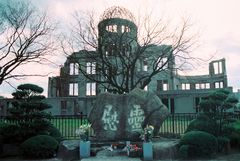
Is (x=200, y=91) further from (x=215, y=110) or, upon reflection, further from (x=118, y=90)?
(x=215, y=110)

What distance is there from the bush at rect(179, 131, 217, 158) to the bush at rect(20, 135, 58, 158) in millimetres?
5507

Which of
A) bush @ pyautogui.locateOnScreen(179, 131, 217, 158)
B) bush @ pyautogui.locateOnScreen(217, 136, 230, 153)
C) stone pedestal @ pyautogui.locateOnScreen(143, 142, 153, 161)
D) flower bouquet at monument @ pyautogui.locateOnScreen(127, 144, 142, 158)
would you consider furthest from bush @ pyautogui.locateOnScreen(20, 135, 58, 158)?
bush @ pyautogui.locateOnScreen(217, 136, 230, 153)

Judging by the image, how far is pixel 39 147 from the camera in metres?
12.1

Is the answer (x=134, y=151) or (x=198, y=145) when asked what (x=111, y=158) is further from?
(x=198, y=145)

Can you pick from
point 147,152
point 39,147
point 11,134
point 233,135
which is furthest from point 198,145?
point 11,134

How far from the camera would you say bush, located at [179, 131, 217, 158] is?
11445 mm

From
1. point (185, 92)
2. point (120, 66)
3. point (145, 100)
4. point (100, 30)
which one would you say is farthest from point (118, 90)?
point (185, 92)

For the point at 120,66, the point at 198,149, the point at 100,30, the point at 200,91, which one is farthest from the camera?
the point at 200,91

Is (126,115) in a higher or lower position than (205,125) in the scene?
higher

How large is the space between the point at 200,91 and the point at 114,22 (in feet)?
71.5

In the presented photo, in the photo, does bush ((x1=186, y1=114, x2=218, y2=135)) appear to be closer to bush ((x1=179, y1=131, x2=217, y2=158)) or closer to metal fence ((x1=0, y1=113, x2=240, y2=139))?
bush ((x1=179, y1=131, x2=217, y2=158))

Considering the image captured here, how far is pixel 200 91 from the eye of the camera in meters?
38.8

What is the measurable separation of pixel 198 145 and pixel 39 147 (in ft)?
21.6

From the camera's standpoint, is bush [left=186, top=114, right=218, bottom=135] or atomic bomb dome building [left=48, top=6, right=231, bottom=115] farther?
atomic bomb dome building [left=48, top=6, right=231, bottom=115]
